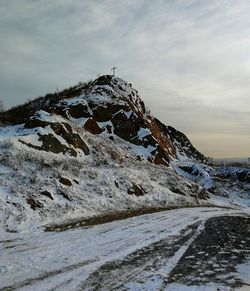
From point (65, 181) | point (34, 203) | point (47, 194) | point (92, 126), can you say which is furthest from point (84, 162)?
point (34, 203)

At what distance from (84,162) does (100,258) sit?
847 inches

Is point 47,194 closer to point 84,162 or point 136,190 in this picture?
point 136,190

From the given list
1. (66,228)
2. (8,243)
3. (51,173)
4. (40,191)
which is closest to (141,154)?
(51,173)

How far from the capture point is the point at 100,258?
12203mm

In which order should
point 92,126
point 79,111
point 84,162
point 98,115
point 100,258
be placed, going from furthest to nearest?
point 98,115
point 79,111
point 92,126
point 84,162
point 100,258

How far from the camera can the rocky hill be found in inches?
853

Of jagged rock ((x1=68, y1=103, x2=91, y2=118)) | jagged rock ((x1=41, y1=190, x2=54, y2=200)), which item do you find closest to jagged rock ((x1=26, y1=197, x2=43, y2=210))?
jagged rock ((x1=41, y1=190, x2=54, y2=200))

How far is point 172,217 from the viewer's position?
23.6 m

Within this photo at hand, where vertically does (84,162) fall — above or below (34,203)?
above

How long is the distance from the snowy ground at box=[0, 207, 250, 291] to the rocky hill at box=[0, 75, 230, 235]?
11.3ft

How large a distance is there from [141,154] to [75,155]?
1219 cm

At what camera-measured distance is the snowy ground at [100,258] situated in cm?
949

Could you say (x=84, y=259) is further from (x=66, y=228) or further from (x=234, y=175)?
(x=234, y=175)

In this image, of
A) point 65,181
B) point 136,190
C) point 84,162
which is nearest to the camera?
point 65,181
